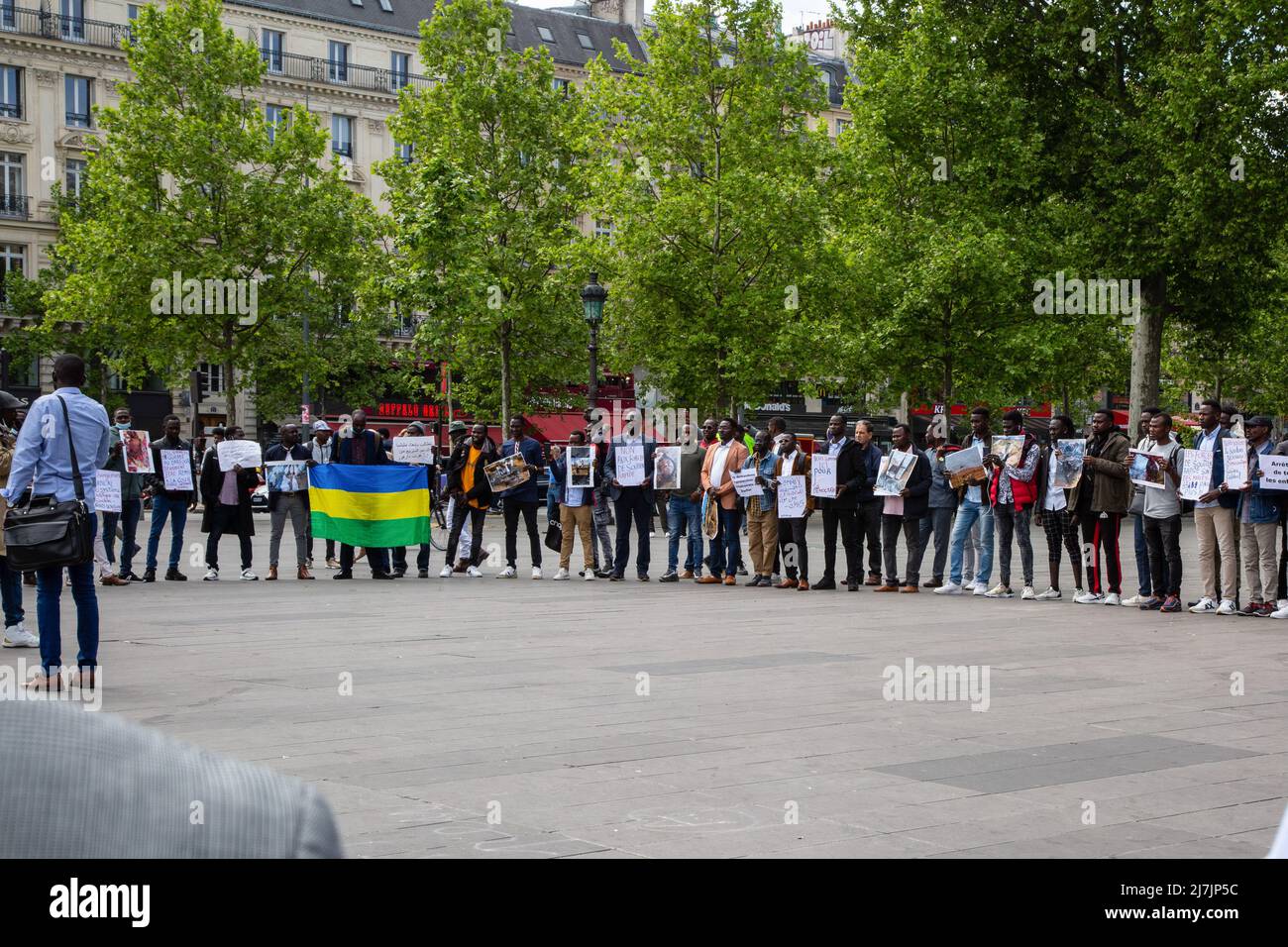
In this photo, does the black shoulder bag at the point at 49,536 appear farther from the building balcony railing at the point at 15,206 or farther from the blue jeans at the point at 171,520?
the building balcony railing at the point at 15,206

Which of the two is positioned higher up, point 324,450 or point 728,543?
point 324,450

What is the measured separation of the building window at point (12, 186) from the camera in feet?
195

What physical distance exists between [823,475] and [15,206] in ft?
163

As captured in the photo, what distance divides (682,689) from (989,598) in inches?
352

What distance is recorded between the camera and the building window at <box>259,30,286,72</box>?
219 feet

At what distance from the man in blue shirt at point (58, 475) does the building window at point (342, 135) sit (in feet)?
203

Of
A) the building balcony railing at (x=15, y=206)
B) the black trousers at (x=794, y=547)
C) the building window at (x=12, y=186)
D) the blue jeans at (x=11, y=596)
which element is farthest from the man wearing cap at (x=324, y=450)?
the building window at (x=12, y=186)

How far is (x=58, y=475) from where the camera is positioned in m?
9.75

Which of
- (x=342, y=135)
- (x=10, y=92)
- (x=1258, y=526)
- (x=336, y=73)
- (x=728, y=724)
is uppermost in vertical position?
(x=336, y=73)

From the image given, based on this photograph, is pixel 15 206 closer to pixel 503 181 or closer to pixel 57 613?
pixel 503 181

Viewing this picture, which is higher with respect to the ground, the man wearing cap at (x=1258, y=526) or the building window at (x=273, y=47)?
the building window at (x=273, y=47)

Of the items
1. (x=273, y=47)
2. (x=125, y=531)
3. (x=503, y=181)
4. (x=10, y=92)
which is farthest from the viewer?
(x=273, y=47)

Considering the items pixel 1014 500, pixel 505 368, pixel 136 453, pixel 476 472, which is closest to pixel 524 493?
pixel 476 472
